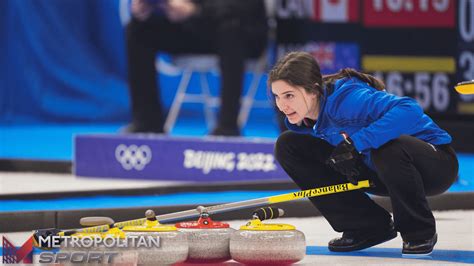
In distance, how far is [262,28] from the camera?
24.5 feet

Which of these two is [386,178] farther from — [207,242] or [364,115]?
[207,242]

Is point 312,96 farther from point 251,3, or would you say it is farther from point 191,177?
point 251,3

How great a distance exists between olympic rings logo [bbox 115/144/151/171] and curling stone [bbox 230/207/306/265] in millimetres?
3251

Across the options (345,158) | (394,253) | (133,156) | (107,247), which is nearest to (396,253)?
(394,253)

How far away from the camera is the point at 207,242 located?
11.3 feet

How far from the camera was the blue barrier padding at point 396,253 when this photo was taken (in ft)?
11.9

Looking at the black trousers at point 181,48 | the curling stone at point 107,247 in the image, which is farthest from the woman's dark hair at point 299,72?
the black trousers at point 181,48

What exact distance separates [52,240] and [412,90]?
4.74 m

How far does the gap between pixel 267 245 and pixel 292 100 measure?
0.52 m

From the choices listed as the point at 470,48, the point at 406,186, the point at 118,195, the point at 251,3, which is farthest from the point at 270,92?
the point at 470,48

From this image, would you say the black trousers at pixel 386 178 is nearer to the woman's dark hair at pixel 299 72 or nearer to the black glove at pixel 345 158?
the black glove at pixel 345 158

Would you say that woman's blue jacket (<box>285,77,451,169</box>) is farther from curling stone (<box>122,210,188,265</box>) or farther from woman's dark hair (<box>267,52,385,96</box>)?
curling stone (<box>122,210,188,265</box>)

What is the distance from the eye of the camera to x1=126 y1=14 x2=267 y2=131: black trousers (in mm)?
7203

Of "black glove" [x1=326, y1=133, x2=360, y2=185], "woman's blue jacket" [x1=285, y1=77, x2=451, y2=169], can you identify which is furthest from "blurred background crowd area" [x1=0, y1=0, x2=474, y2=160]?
"black glove" [x1=326, y1=133, x2=360, y2=185]
